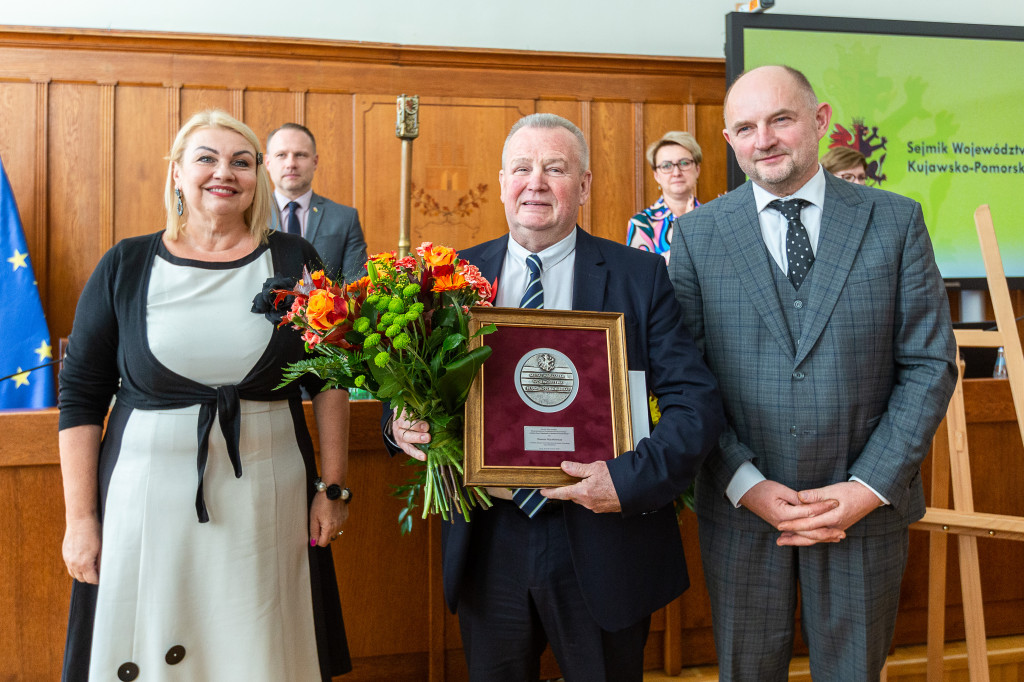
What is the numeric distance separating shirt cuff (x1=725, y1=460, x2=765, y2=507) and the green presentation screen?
396 centimetres

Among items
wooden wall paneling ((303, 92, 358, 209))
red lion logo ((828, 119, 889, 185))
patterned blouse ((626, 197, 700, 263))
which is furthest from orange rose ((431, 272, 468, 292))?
red lion logo ((828, 119, 889, 185))

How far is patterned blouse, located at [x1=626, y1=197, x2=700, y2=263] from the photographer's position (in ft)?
12.0

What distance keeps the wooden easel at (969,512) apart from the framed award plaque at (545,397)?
119 centimetres

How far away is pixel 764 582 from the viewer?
1671mm

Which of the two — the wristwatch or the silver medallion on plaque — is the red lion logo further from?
the wristwatch

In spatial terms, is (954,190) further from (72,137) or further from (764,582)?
(72,137)

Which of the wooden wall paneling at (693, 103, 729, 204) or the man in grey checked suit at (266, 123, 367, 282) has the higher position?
the wooden wall paneling at (693, 103, 729, 204)

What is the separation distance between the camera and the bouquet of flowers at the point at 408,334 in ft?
4.36

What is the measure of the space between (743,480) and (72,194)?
4646mm

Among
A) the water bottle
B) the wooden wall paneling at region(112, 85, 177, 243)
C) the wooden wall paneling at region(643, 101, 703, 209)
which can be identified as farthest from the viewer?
the wooden wall paneling at region(643, 101, 703, 209)

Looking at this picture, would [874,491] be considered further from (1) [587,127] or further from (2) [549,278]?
(1) [587,127]

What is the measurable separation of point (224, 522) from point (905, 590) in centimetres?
237

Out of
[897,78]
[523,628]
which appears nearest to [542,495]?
[523,628]

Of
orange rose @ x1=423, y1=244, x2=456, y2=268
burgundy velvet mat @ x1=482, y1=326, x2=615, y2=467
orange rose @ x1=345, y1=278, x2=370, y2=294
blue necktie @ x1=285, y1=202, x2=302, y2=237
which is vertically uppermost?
blue necktie @ x1=285, y1=202, x2=302, y2=237
